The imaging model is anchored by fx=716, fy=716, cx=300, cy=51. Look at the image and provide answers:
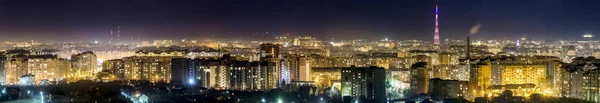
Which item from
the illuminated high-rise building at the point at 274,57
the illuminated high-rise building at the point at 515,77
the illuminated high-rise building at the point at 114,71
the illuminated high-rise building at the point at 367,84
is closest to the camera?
the illuminated high-rise building at the point at 367,84

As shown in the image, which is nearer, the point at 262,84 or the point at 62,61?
the point at 262,84

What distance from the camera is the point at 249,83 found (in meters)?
16.7

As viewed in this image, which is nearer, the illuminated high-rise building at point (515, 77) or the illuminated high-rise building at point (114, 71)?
the illuminated high-rise building at point (515, 77)

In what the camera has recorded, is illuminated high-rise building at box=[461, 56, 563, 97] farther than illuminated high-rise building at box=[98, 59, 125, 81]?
No

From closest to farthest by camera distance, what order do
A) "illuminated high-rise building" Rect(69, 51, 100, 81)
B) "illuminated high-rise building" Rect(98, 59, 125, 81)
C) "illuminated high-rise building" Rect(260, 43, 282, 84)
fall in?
"illuminated high-rise building" Rect(260, 43, 282, 84), "illuminated high-rise building" Rect(98, 59, 125, 81), "illuminated high-rise building" Rect(69, 51, 100, 81)

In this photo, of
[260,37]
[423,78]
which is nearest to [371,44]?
[260,37]

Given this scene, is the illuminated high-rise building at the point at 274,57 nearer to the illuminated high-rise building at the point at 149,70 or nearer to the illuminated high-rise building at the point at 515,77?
the illuminated high-rise building at the point at 149,70

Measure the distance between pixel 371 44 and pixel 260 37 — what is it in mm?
4933

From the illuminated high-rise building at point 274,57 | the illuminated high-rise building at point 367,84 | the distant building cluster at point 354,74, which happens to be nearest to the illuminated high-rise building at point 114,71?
the distant building cluster at point 354,74

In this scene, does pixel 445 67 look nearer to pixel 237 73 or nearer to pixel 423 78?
pixel 423 78

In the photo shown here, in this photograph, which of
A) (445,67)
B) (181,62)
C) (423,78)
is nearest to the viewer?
(423,78)

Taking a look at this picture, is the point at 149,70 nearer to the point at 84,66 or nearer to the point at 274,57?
the point at 84,66

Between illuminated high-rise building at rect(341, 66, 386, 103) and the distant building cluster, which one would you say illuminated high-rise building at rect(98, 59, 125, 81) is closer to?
the distant building cluster

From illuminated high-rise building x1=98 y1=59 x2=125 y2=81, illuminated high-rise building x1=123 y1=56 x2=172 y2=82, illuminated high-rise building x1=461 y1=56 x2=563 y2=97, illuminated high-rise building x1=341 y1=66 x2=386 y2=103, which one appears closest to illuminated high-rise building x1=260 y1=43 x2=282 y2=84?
illuminated high-rise building x1=123 y1=56 x2=172 y2=82
